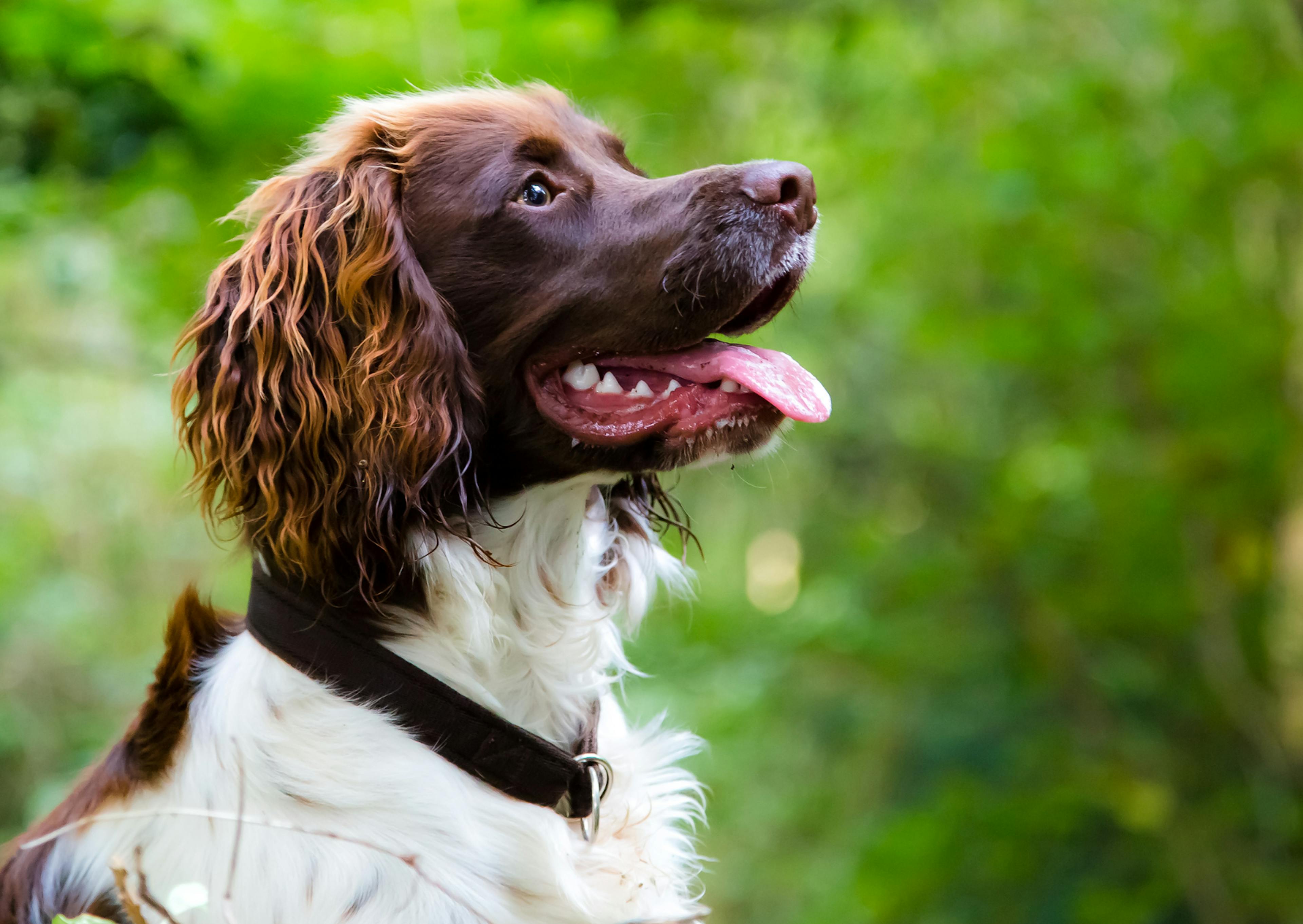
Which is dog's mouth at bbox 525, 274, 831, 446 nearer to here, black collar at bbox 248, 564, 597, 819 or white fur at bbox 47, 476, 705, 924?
white fur at bbox 47, 476, 705, 924

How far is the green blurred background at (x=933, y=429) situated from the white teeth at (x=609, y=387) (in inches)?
91.9

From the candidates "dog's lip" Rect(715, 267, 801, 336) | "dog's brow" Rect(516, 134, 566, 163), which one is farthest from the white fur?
"dog's brow" Rect(516, 134, 566, 163)

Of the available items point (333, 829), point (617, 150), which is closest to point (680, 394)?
point (617, 150)

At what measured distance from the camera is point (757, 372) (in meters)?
2.46

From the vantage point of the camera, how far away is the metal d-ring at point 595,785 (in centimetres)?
247

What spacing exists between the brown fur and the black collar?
245mm

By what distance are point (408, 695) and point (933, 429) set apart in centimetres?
671

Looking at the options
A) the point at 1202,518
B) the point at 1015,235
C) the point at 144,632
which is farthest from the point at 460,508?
the point at 144,632

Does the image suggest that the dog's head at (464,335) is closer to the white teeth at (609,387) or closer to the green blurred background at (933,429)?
the white teeth at (609,387)

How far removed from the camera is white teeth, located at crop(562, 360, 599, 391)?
2.55 m

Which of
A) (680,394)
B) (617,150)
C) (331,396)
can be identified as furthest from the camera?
(617,150)

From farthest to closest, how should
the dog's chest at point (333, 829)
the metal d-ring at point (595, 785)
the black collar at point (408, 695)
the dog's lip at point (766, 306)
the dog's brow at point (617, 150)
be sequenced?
the dog's brow at point (617, 150) < the dog's lip at point (766, 306) < the metal d-ring at point (595, 785) < the black collar at point (408, 695) < the dog's chest at point (333, 829)

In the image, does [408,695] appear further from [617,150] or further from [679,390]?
[617,150]

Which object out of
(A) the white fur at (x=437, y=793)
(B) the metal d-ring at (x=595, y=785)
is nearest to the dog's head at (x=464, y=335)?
(A) the white fur at (x=437, y=793)
